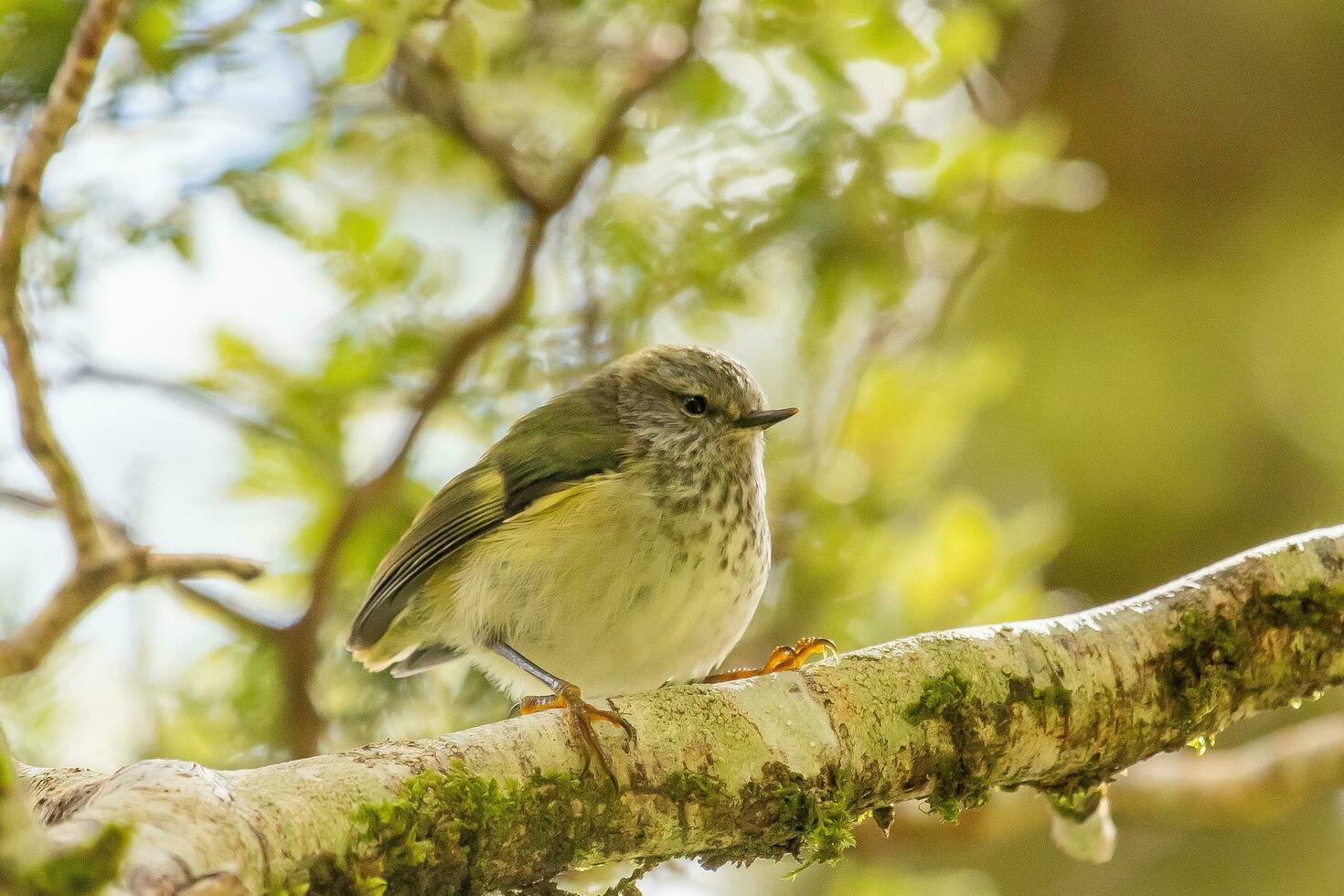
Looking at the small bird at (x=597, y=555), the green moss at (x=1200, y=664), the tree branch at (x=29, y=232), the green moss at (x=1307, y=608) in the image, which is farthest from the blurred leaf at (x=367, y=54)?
the green moss at (x=1307, y=608)

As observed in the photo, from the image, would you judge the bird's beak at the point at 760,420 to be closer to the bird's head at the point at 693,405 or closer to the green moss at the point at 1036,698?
the bird's head at the point at 693,405

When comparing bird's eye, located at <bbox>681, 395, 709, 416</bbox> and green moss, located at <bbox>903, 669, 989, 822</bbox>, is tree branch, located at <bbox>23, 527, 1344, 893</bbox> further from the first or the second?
bird's eye, located at <bbox>681, 395, 709, 416</bbox>

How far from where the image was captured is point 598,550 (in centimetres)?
294

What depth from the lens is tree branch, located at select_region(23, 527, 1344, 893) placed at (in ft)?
5.74

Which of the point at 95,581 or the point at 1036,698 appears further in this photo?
the point at 95,581

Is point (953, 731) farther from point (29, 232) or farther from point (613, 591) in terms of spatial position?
point (29, 232)

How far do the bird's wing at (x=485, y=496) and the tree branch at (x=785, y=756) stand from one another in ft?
3.44

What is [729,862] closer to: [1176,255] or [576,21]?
[576,21]

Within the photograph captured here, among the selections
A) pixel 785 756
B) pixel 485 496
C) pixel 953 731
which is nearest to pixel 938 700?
pixel 953 731

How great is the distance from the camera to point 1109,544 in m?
5.83

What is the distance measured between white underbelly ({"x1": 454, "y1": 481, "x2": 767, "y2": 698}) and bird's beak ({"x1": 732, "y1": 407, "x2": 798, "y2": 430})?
424 mm

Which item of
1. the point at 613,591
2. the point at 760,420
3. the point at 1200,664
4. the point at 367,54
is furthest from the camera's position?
the point at 760,420

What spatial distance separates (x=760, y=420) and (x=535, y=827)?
165 cm

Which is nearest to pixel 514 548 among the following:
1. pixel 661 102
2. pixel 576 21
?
pixel 661 102
